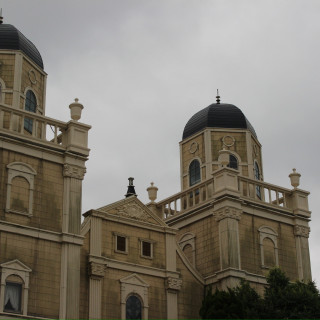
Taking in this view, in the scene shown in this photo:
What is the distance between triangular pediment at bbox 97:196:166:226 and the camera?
36781 millimetres

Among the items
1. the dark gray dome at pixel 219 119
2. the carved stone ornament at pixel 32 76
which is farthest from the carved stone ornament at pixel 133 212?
the dark gray dome at pixel 219 119

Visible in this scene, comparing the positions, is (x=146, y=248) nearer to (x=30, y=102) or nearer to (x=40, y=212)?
(x=40, y=212)

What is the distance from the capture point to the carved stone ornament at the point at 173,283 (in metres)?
36.7

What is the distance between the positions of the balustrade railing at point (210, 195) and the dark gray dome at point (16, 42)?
10191 millimetres

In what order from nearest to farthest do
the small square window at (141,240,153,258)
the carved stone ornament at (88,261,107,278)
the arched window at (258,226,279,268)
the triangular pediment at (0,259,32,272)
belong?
the triangular pediment at (0,259,32,272) → the carved stone ornament at (88,261,107,278) → the small square window at (141,240,153,258) → the arched window at (258,226,279,268)

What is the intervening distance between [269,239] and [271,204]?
1.89 metres

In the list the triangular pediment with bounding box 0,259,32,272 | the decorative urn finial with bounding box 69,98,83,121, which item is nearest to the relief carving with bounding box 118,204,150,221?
the decorative urn finial with bounding box 69,98,83,121

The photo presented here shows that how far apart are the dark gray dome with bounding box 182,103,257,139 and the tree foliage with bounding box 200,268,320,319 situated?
1287cm

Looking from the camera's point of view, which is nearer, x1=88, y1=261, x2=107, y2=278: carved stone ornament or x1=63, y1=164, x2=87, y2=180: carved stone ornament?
x1=88, y1=261, x2=107, y2=278: carved stone ornament

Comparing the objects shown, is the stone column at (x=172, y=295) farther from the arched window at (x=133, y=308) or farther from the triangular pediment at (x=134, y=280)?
the arched window at (x=133, y=308)

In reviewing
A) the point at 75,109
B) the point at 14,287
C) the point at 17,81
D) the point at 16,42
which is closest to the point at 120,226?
the point at 75,109

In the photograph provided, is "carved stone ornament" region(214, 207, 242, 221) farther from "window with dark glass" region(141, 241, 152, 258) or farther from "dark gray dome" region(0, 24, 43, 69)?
"dark gray dome" region(0, 24, 43, 69)

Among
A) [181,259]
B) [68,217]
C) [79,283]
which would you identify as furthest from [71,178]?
[181,259]

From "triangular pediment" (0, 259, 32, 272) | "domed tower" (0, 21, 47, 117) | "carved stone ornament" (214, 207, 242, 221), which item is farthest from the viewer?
"carved stone ornament" (214, 207, 242, 221)
